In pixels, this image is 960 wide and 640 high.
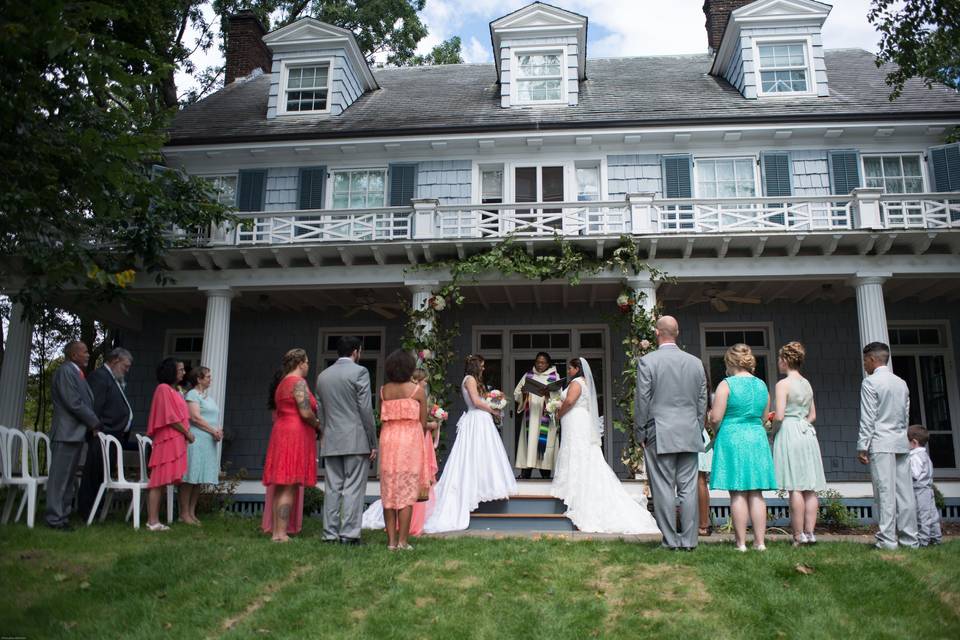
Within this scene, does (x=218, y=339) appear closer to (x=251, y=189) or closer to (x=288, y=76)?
(x=251, y=189)

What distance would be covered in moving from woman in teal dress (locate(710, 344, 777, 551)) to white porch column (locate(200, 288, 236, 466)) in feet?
29.1

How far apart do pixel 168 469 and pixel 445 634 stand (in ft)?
15.2

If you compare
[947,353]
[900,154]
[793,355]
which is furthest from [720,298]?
[793,355]

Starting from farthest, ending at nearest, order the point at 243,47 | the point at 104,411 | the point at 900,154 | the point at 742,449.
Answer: the point at 243,47
the point at 900,154
the point at 104,411
the point at 742,449

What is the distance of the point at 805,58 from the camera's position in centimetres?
1526

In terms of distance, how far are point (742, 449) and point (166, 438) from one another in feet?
19.5

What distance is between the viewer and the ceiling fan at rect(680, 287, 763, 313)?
1373 centimetres

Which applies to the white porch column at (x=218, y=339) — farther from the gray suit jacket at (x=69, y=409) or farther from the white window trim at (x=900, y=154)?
the white window trim at (x=900, y=154)

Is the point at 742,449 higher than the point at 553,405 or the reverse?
the reverse

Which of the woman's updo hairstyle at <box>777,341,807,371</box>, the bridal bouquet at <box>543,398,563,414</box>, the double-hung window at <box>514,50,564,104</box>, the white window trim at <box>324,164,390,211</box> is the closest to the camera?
the woman's updo hairstyle at <box>777,341,807,371</box>

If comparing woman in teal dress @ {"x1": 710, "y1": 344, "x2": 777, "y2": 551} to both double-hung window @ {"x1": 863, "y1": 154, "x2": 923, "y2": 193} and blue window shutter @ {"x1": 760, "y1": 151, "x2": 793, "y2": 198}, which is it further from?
double-hung window @ {"x1": 863, "y1": 154, "x2": 923, "y2": 193}

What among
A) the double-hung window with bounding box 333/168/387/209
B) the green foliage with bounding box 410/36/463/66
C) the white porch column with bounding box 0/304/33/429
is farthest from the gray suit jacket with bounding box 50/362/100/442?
the green foliage with bounding box 410/36/463/66

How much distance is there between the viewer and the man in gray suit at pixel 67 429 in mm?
7355

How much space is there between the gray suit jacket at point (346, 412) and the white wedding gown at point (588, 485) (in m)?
3.17
